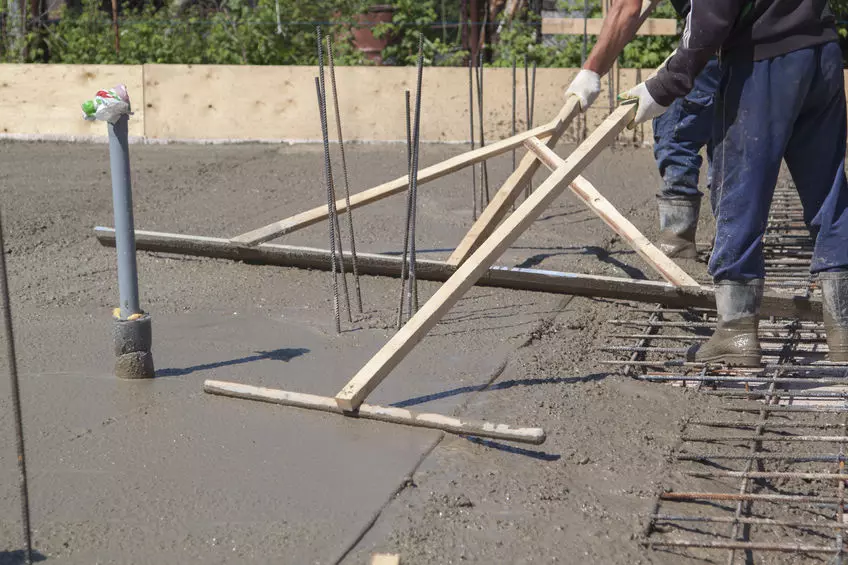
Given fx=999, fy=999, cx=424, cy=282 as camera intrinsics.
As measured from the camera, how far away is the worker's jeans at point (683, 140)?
5.14 metres

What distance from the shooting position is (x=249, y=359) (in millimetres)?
3787

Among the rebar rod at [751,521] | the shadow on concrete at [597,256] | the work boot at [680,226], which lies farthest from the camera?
the work boot at [680,226]

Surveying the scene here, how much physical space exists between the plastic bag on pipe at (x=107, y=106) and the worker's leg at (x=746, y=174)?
2.11 meters

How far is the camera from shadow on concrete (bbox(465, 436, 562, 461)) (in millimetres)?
2912

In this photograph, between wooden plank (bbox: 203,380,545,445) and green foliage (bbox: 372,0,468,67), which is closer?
wooden plank (bbox: 203,380,545,445)

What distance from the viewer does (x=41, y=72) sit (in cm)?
996

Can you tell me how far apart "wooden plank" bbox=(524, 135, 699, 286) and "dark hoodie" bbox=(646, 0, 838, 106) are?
874mm

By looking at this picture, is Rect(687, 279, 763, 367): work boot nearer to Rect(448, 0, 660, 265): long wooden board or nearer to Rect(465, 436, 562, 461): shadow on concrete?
Rect(465, 436, 562, 461): shadow on concrete

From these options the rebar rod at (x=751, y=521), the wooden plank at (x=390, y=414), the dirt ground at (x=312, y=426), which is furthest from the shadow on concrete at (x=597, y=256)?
the rebar rod at (x=751, y=521)

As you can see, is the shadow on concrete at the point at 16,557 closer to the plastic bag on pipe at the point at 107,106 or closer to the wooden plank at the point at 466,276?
the wooden plank at the point at 466,276

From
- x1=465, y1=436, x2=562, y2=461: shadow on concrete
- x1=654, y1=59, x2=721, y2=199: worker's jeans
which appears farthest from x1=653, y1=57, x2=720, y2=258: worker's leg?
x1=465, y1=436, x2=562, y2=461: shadow on concrete

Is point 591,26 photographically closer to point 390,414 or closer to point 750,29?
point 750,29

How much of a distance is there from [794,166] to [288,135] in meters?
6.59

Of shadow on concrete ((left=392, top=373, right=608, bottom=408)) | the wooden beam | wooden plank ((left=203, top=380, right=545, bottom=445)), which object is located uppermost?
the wooden beam
